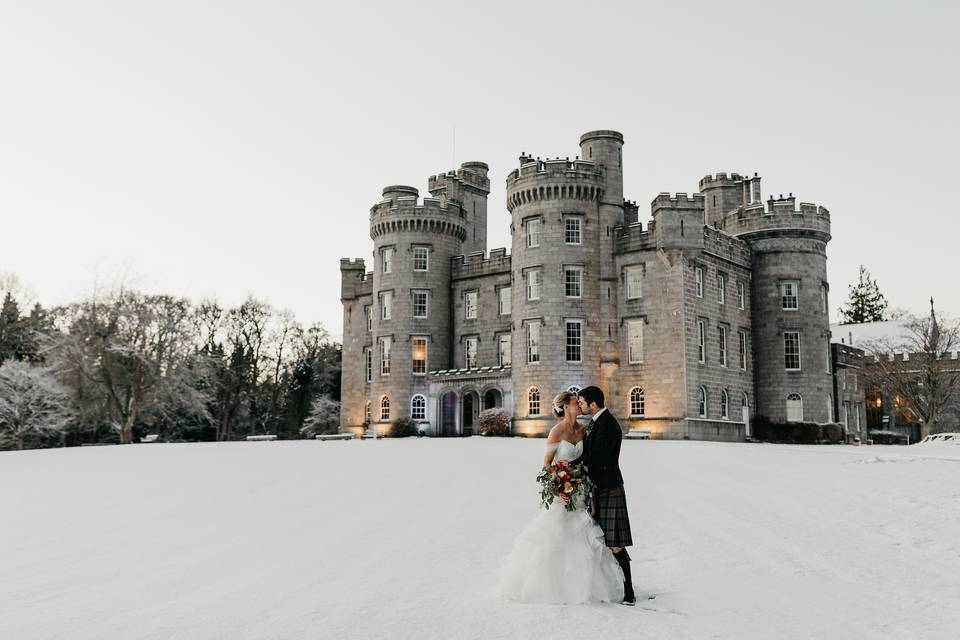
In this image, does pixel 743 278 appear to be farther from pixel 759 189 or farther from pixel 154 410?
pixel 154 410

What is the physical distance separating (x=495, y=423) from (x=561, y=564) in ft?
109

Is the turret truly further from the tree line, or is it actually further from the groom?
the groom

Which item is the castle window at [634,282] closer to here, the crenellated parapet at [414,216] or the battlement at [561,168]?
the battlement at [561,168]

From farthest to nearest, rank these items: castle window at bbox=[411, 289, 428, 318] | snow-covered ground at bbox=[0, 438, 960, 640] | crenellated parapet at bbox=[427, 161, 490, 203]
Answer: crenellated parapet at bbox=[427, 161, 490, 203] → castle window at bbox=[411, 289, 428, 318] → snow-covered ground at bbox=[0, 438, 960, 640]

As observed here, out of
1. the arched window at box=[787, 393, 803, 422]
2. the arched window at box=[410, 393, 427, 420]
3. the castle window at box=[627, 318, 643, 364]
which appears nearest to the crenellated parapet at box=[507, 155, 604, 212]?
the castle window at box=[627, 318, 643, 364]

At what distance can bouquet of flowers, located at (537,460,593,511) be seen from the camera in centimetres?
889

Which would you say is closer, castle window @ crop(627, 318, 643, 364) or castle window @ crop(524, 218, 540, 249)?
castle window @ crop(627, 318, 643, 364)

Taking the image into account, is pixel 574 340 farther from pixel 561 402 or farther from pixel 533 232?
pixel 561 402

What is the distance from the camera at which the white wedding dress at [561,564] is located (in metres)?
8.67

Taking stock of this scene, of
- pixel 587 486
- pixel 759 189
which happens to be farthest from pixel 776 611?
pixel 759 189

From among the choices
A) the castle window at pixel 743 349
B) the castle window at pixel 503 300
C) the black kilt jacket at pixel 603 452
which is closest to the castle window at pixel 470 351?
the castle window at pixel 503 300

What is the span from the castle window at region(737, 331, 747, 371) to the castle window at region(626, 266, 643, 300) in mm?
6620

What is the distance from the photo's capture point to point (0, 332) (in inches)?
2211

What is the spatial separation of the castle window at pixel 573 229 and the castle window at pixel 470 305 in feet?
26.5
